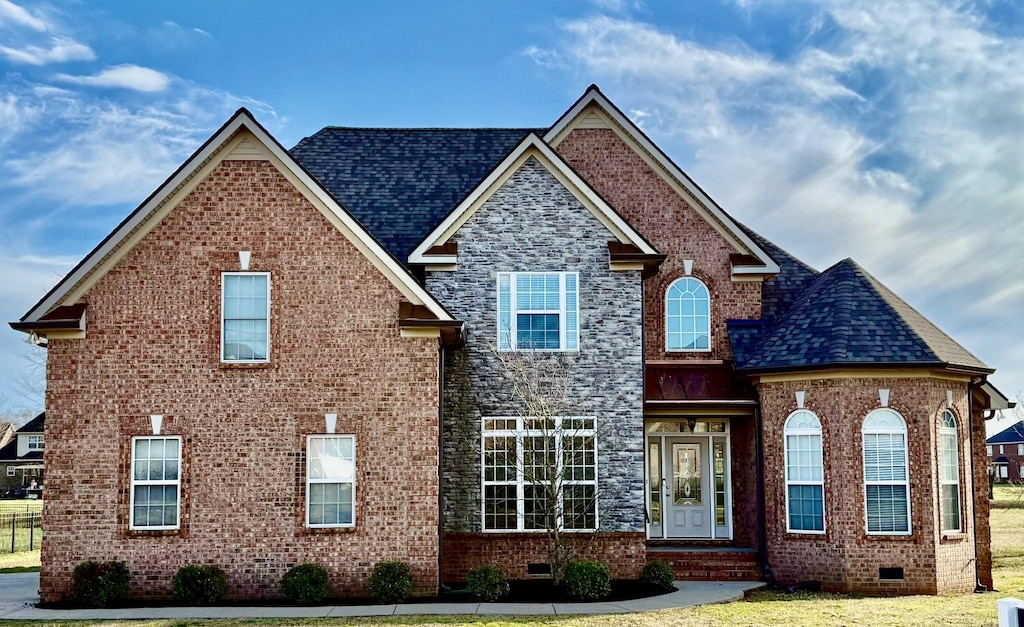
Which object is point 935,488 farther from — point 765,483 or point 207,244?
point 207,244

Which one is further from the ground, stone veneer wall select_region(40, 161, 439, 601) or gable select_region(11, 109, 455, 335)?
gable select_region(11, 109, 455, 335)

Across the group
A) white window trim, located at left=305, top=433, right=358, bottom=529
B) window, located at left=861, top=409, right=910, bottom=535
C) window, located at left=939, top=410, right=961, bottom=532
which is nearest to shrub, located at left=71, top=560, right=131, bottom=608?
white window trim, located at left=305, top=433, right=358, bottom=529

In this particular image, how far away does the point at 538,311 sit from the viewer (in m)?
21.0

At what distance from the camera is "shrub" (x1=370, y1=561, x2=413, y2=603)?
1762 centimetres

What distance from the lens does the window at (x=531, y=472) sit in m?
20.4

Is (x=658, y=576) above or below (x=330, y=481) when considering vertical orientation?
below

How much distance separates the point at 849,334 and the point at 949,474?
3397mm

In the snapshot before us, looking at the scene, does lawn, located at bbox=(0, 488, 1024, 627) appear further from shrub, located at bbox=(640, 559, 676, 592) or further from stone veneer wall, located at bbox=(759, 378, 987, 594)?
shrub, located at bbox=(640, 559, 676, 592)

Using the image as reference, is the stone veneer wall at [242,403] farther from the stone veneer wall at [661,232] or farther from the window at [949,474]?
the window at [949,474]

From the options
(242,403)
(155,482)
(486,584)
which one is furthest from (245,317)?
(486,584)

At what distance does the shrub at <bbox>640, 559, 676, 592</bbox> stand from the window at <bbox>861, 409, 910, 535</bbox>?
390cm

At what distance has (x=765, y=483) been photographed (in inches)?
822

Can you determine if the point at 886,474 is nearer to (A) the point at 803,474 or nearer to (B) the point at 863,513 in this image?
(B) the point at 863,513

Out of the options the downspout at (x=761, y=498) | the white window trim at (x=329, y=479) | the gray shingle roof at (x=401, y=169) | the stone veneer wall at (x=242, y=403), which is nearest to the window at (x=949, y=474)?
the downspout at (x=761, y=498)
